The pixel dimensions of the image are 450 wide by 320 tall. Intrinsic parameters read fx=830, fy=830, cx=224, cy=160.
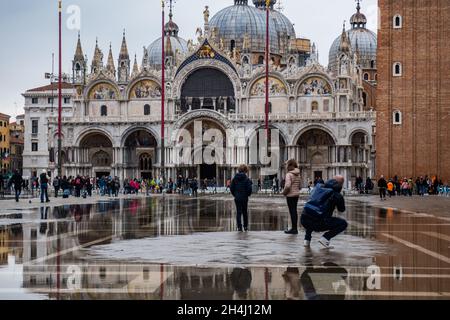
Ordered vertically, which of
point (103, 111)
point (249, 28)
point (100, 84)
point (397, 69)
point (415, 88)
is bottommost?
point (415, 88)

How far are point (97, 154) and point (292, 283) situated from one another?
240 feet

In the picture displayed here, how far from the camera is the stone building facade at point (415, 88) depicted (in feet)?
177

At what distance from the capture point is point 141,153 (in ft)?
268

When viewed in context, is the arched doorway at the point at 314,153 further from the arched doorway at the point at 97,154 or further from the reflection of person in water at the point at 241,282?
the reflection of person in water at the point at 241,282

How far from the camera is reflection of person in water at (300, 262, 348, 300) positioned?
9.44 meters

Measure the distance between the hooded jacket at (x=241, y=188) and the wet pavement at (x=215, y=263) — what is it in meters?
0.92

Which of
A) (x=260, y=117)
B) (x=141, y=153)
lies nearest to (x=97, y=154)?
(x=141, y=153)

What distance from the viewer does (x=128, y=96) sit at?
3191 inches

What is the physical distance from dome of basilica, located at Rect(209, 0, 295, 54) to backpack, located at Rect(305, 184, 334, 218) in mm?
74536

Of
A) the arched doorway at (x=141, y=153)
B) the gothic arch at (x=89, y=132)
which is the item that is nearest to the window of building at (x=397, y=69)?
the arched doorway at (x=141, y=153)

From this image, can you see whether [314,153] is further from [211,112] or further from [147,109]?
[147,109]
